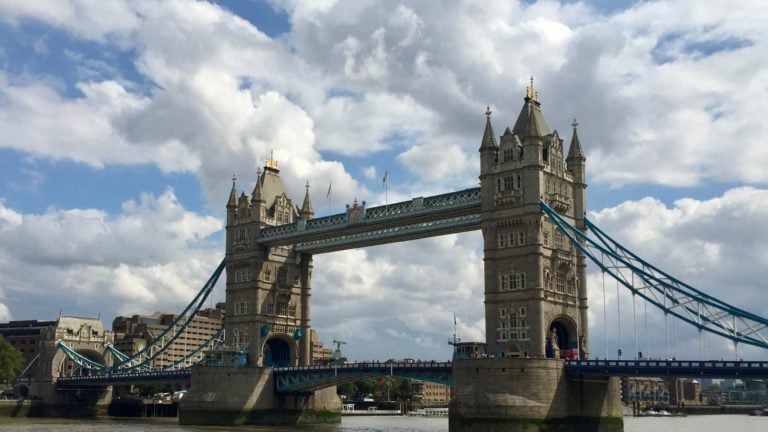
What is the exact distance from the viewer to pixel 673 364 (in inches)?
3007

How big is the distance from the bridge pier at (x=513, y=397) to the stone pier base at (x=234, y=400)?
32.2 metres

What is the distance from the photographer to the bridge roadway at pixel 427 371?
72981 mm

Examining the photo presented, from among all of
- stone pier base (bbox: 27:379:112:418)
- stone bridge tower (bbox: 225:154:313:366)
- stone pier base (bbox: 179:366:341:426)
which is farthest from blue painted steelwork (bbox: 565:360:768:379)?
stone pier base (bbox: 27:379:112:418)

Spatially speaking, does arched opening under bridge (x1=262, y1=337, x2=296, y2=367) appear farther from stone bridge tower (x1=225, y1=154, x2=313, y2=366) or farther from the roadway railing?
the roadway railing

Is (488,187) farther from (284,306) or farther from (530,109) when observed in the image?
(284,306)

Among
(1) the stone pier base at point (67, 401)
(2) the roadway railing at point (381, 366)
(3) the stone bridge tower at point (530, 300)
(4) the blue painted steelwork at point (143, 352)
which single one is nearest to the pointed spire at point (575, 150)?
(3) the stone bridge tower at point (530, 300)

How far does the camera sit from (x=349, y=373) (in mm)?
99438

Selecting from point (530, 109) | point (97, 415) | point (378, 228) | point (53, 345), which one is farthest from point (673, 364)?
point (53, 345)

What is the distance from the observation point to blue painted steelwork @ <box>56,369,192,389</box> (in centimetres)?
11931

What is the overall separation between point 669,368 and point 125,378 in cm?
8406

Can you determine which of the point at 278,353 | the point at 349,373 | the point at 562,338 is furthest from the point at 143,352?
the point at 562,338

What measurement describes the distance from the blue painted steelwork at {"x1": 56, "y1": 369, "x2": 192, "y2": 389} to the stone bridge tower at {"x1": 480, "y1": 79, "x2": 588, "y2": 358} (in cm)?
4722

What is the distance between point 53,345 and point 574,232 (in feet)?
336

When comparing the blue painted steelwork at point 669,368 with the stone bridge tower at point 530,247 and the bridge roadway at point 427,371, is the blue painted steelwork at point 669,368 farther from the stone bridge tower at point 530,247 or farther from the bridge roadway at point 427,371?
the stone bridge tower at point 530,247
